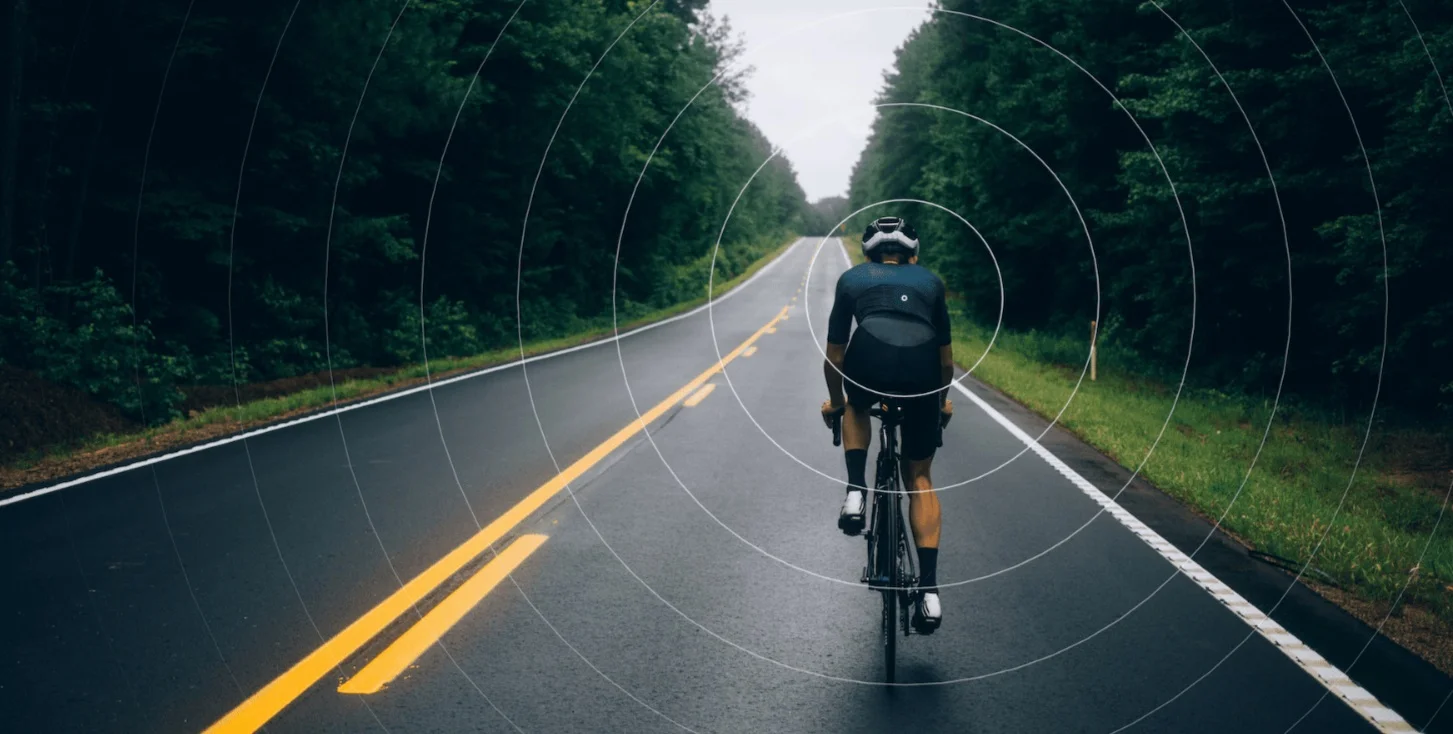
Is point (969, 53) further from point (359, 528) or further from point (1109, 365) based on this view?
point (359, 528)

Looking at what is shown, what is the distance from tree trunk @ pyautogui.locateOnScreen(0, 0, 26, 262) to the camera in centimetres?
1407

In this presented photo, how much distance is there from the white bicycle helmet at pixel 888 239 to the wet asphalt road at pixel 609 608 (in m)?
1.82

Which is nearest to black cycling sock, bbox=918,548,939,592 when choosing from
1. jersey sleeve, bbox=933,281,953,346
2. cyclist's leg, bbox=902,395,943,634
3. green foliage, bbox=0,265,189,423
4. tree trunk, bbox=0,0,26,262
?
cyclist's leg, bbox=902,395,943,634

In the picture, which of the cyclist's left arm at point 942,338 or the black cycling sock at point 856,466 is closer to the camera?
the cyclist's left arm at point 942,338

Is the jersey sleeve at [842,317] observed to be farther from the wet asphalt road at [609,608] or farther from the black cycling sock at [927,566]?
the wet asphalt road at [609,608]

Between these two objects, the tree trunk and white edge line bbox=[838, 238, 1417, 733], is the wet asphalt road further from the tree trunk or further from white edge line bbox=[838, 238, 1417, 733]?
the tree trunk

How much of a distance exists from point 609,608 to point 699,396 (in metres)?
9.77

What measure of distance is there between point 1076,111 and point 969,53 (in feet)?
51.6

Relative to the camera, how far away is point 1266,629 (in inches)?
212

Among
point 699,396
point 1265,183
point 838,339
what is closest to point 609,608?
point 838,339

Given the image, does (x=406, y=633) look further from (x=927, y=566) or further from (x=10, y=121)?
(x=10, y=121)

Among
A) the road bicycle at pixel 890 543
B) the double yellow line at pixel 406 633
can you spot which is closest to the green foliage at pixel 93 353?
the double yellow line at pixel 406 633

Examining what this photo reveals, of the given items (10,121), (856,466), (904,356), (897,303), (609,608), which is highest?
(10,121)

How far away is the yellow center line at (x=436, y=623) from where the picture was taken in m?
4.51
